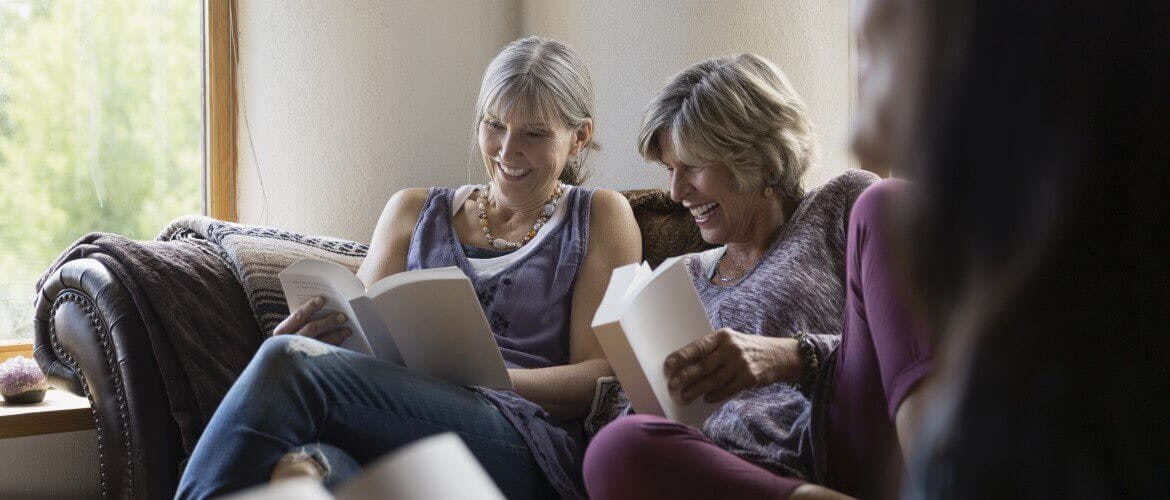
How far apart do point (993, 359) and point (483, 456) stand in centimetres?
117

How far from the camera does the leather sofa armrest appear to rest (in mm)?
1665

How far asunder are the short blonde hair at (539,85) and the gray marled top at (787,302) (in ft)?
1.55

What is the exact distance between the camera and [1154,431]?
14.3 inches

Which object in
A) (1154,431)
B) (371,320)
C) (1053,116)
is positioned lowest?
(371,320)

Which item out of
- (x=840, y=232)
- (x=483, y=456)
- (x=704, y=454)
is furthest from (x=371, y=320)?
(x=840, y=232)

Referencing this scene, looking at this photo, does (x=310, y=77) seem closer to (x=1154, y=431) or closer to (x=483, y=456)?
(x=483, y=456)

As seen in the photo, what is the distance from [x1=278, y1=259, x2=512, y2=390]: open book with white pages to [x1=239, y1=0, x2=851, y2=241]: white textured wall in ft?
3.30

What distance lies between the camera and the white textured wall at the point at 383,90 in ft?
8.20

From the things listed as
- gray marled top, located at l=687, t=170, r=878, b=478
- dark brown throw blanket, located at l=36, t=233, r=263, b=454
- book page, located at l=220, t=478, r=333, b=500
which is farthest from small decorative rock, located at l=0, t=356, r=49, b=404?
book page, located at l=220, t=478, r=333, b=500

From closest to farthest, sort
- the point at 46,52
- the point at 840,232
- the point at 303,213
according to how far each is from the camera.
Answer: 1. the point at 840,232
2. the point at 46,52
3. the point at 303,213

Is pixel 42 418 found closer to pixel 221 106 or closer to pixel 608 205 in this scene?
pixel 221 106

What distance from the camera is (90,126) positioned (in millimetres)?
2562

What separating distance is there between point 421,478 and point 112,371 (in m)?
1.42

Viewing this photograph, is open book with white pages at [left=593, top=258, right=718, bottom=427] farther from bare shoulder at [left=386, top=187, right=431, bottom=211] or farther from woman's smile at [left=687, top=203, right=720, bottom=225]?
bare shoulder at [left=386, top=187, right=431, bottom=211]
